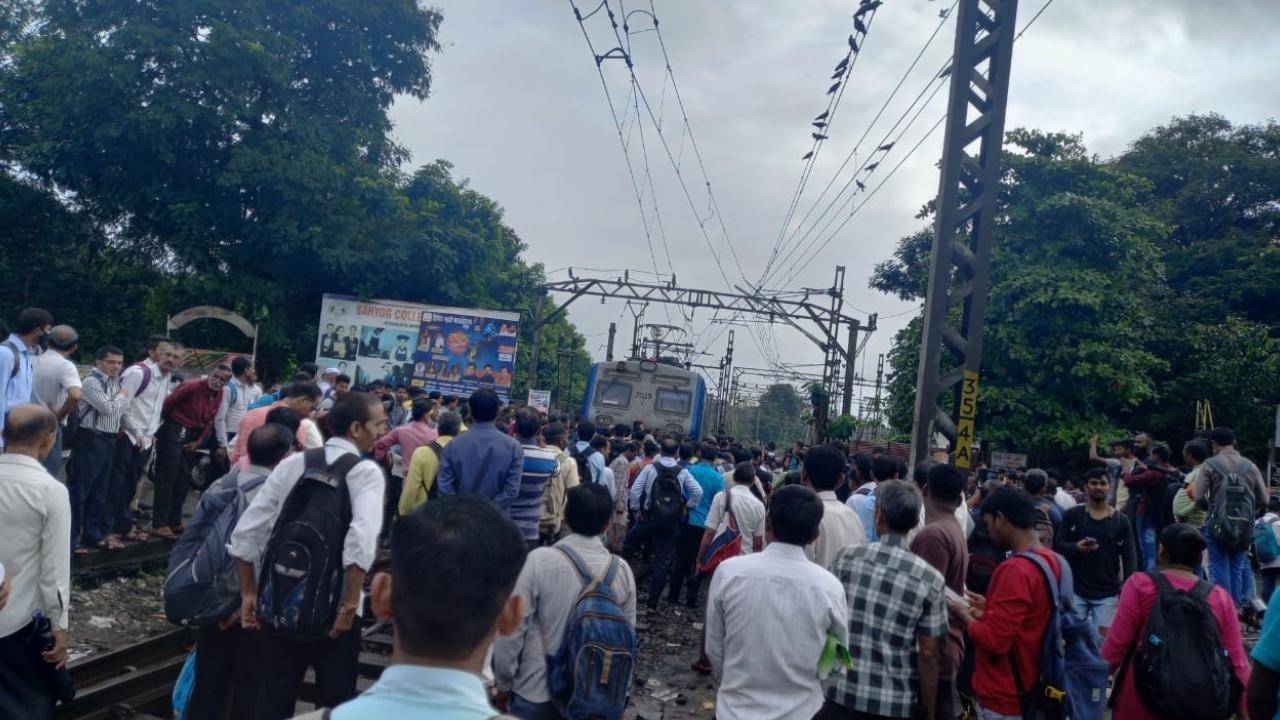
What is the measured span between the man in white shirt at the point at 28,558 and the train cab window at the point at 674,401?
669 inches

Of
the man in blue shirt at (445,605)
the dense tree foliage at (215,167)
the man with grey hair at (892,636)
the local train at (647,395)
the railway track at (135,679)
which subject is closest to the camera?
the man in blue shirt at (445,605)

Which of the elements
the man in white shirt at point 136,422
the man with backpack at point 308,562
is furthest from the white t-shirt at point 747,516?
the man in white shirt at point 136,422

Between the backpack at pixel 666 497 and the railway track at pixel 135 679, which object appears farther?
the backpack at pixel 666 497

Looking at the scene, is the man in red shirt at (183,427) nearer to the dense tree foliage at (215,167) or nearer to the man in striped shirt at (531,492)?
the man in striped shirt at (531,492)

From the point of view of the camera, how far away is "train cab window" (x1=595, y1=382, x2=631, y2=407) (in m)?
20.6

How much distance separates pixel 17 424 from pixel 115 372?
4463 millimetres

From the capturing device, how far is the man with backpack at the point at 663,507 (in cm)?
891

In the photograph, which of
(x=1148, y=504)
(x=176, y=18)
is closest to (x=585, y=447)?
(x=1148, y=504)

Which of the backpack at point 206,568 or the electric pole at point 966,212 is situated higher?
the electric pole at point 966,212

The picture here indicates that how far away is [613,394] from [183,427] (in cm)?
1284

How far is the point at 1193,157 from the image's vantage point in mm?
29469

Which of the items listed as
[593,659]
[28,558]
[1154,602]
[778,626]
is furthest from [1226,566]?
Result: [28,558]

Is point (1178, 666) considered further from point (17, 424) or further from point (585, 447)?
point (585, 447)

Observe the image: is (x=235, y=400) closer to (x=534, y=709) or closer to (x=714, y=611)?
(x=534, y=709)
